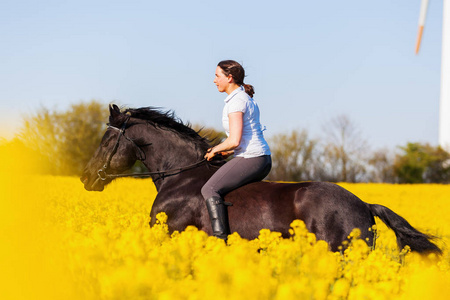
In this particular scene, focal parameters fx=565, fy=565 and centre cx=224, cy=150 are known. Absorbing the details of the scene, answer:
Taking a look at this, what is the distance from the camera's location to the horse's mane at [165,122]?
254 inches

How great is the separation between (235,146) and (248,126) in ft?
0.97

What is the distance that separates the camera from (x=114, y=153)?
21.7 ft

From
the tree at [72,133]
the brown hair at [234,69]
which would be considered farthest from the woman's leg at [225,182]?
the tree at [72,133]

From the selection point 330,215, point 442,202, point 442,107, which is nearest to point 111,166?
point 330,215

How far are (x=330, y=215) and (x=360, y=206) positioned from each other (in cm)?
36

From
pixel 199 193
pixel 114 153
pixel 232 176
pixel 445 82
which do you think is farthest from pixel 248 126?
pixel 445 82

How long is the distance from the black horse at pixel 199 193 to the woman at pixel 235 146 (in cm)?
15

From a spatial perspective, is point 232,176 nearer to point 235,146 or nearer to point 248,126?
point 235,146

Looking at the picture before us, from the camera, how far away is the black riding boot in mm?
5566

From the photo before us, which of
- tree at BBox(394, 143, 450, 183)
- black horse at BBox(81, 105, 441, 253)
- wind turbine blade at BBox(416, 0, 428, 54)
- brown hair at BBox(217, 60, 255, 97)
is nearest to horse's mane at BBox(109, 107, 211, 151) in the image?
black horse at BBox(81, 105, 441, 253)

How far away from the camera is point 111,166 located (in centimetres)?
664

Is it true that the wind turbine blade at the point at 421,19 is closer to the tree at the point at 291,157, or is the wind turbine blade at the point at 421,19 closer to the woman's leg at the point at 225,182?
the tree at the point at 291,157

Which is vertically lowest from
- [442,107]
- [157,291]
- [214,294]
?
[442,107]

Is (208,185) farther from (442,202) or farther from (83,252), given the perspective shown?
(442,202)
